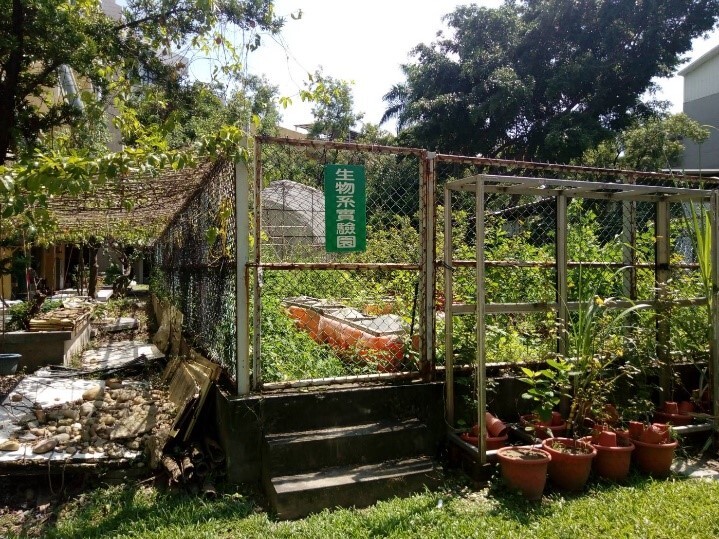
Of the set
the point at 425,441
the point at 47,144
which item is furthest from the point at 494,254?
the point at 47,144

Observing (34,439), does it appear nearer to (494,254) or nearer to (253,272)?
(253,272)

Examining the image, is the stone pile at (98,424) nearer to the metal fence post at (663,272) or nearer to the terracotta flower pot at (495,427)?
the terracotta flower pot at (495,427)

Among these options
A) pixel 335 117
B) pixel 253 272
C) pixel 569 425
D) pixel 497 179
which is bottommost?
pixel 569 425

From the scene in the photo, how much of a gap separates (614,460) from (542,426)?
514 mm

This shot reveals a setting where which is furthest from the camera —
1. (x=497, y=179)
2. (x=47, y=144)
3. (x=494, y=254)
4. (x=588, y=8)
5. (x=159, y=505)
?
(x=588, y=8)

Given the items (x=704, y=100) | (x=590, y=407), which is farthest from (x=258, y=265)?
(x=704, y=100)

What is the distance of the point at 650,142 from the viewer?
62.0 feet

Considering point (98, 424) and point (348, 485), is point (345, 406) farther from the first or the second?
point (98, 424)

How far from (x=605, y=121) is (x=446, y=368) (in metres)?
18.3

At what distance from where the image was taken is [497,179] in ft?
Answer: 12.2

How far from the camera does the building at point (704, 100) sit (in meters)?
23.0

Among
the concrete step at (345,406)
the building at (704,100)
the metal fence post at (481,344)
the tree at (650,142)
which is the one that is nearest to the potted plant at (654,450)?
the metal fence post at (481,344)

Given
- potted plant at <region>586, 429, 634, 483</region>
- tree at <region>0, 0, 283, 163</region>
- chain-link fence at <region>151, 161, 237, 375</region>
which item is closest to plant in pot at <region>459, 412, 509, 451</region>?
potted plant at <region>586, 429, 634, 483</region>

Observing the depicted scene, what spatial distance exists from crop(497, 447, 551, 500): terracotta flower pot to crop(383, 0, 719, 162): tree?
15.8 metres
